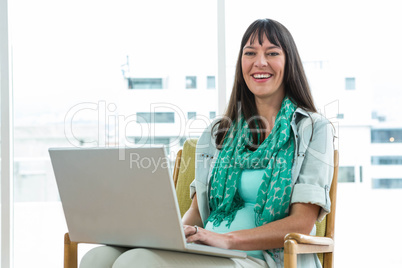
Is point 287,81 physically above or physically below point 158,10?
below

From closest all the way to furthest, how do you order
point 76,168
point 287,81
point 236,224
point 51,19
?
point 76,168
point 236,224
point 287,81
point 51,19

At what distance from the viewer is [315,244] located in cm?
143

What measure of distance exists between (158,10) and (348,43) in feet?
3.28

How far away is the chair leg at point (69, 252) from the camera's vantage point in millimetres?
1580

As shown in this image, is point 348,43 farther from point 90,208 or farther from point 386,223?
point 90,208

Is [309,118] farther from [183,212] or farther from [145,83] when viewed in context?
[145,83]

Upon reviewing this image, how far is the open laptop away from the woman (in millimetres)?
112

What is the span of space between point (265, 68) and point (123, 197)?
30.0 inches

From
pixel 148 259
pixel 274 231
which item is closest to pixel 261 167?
pixel 274 231

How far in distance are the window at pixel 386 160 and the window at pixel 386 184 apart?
0.09 m

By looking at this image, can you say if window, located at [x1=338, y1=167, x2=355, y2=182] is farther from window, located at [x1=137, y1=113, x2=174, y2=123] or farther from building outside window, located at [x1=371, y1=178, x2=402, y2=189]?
window, located at [x1=137, y1=113, x2=174, y2=123]

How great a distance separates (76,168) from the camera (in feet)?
4.16

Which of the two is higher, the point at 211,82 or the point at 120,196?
the point at 211,82

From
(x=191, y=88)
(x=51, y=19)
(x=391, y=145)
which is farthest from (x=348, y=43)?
(x=51, y=19)
